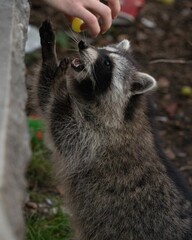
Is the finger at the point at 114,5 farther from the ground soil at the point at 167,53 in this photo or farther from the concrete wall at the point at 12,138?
the ground soil at the point at 167,53

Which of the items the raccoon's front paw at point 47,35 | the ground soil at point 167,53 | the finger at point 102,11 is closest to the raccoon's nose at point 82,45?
the finger at point 102,11

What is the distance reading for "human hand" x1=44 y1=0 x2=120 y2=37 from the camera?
3.10 m

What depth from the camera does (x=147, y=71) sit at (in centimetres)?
572

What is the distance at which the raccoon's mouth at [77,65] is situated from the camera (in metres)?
3.33

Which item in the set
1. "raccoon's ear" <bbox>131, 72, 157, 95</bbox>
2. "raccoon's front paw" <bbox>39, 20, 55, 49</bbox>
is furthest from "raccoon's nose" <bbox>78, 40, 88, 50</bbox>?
"raccoon's ear" <bbox>131, 72, 157, 95</bbox>

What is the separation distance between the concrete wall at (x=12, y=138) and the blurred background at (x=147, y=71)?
5.22 ft

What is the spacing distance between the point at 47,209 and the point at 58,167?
69cm

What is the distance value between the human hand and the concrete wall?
0.66m

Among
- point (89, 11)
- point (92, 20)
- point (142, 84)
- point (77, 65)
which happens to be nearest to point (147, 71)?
point (142, 84)

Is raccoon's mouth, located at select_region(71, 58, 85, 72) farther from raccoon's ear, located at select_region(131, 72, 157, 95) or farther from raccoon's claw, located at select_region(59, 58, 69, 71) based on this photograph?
raccoon's ear, located at select_region(131, 72, 157, 95)

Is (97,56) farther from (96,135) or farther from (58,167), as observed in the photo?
→ (58,167)

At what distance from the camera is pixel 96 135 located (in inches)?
137

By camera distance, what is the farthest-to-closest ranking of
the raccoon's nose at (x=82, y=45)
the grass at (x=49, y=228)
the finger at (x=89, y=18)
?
the grass at (x=49, y=228)
the raccoon's nose at (x=82, y=45)
the finger at (x=89, y=18)

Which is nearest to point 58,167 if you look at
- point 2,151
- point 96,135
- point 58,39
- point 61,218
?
point 96,135
